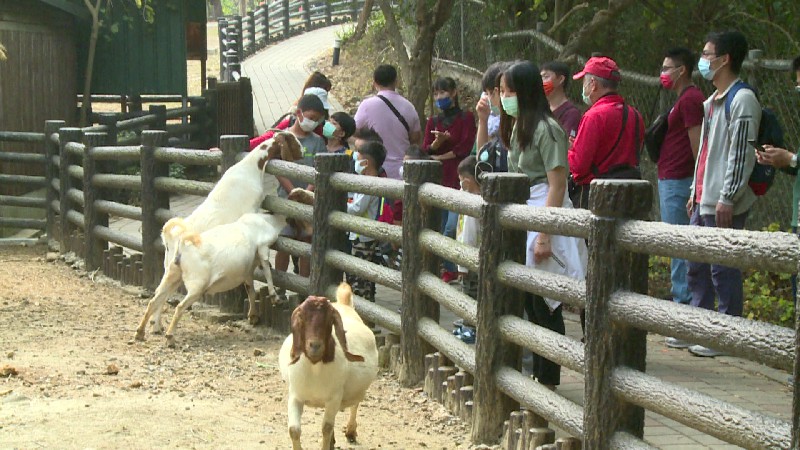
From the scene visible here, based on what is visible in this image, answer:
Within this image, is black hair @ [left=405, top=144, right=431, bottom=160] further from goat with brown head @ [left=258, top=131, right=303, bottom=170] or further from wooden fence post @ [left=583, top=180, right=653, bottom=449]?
wooden fence post @ [left=583, top=180, right=653, bottom=449]

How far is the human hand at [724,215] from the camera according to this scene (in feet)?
21.7

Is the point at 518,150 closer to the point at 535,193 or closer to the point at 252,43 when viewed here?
the point at 535,193

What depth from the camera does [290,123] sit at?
31.3 feet

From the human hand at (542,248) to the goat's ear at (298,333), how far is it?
147 centimetres

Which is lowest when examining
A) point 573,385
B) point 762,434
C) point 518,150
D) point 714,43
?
point 573,385

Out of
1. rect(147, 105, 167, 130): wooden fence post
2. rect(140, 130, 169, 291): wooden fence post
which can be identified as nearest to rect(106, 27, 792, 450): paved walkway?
rect(140, 130, 169, 291): wooden fence post

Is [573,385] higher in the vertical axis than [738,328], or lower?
lower

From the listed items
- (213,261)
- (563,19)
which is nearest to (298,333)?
(213,261)

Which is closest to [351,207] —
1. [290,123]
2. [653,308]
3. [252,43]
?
[290,123]

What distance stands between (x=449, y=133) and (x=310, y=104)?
130cm

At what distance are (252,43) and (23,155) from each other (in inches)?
987

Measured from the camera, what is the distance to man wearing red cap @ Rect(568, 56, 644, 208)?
→ 262 inches

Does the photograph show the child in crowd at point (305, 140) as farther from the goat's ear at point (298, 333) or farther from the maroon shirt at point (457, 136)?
the goat's ear at point (298, 333)

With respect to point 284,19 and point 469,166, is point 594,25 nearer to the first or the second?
point 469,166
